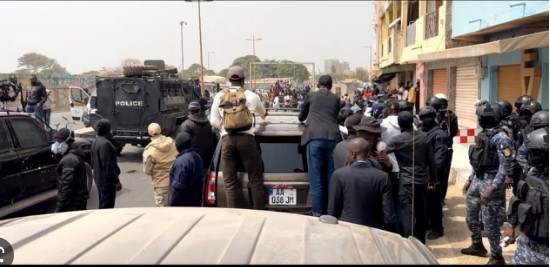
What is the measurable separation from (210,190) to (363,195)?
1.75m

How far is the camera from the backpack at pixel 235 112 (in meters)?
4.92

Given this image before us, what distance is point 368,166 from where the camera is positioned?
368 centimetres

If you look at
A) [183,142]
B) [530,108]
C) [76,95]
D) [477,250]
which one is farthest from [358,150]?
[76,95]

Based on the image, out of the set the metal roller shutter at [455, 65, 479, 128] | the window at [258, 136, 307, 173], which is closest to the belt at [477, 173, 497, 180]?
the window at [258, 136, 307, 173]

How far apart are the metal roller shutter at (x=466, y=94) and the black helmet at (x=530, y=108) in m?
8.93

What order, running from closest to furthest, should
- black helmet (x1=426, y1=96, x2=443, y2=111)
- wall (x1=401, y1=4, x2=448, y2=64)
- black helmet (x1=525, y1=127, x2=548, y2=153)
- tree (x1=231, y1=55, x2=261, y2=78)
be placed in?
black helmet (x1=525, y1=127, x2=548, y2=153) → black helmet (x1=426, y1=96, x2=443, y2=111) → tree (x1=231, y1=55, x2=261, y2=78) → wall (x1=401, y1=4, x2=448, y2=64)

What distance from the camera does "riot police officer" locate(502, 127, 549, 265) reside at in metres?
2.98

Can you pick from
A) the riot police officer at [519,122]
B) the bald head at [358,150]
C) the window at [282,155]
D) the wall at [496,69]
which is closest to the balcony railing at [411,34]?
the wall at [496,69]

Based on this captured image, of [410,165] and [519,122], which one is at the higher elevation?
[519,122]

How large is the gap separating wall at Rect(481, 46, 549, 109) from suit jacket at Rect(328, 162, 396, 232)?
25.0 ft

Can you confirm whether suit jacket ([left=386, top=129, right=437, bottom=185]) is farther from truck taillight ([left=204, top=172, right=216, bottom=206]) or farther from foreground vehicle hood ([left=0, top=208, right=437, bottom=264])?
foreground vehicle hood ([left=0, top=208, right=437, bottom=264])

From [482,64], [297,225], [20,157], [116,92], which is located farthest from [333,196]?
[482,64]

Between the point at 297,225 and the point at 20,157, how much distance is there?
5.44m

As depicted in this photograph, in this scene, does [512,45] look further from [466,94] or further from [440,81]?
[440,81]
